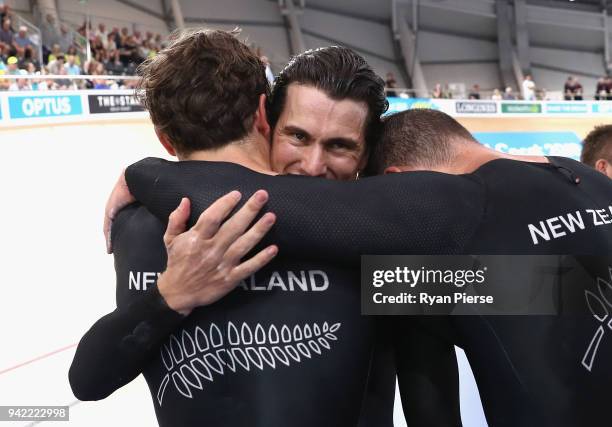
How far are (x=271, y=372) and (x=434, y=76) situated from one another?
26642 millimetres

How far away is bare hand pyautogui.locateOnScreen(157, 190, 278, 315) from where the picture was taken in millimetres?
1336

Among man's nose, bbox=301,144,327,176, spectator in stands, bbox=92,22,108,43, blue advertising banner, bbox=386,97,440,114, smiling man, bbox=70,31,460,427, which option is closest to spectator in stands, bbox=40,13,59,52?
spectator in stands, bbox=92,22,108,43

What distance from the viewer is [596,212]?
5.13ft

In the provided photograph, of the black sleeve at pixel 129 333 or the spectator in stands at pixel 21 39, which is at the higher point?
the spectator in stands at pixel 21 39

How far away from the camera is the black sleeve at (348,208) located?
137 centimetres

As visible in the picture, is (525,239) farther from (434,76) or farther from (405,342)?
(434,76)

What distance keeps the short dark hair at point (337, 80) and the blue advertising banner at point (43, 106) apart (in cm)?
1006

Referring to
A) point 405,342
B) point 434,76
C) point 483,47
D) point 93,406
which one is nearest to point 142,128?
point 93,406

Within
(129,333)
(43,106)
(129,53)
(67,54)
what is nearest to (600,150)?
(129,333)

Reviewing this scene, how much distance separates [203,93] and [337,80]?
672 millimetres

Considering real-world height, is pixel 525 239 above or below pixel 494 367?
above

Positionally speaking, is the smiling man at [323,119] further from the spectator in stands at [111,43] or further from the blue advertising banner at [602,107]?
the blue advertising banner at [602,107]

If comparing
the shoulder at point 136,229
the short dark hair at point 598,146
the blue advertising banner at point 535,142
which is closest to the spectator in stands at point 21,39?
the blue advertising banner at point 535,142

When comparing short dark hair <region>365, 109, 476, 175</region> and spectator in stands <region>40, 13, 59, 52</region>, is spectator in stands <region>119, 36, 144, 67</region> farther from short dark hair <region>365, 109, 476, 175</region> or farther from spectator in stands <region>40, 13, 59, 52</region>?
short dark hair <region>365, 109, 476, 175</region>
